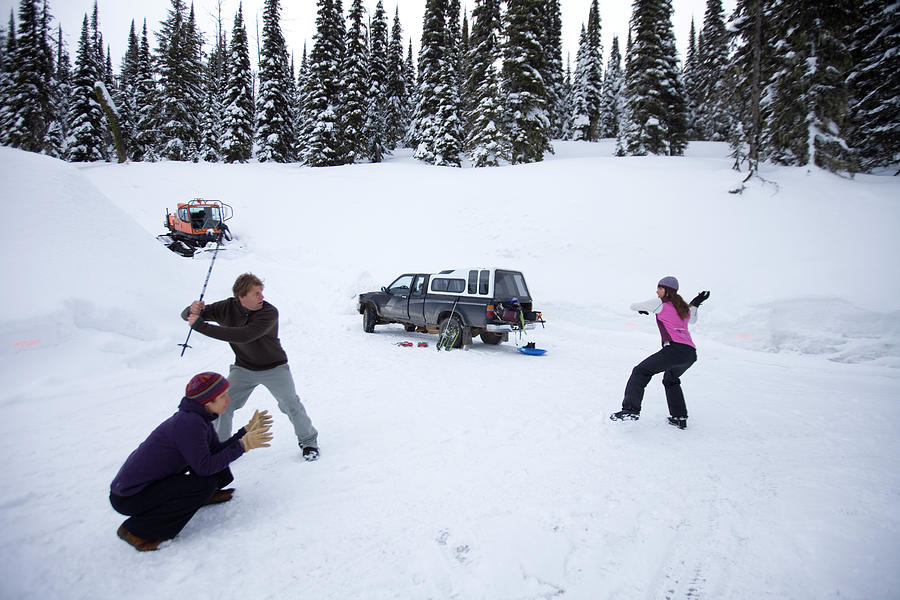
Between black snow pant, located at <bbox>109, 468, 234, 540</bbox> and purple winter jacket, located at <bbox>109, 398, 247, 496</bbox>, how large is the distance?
0.17ft

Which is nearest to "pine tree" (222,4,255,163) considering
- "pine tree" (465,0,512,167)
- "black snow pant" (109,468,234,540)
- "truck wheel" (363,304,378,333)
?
"pine tree" (465,0,512,167)

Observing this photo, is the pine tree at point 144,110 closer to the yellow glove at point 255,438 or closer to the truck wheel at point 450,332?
the truck wheel at point 450,332

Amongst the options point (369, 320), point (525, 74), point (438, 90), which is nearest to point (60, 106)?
point (438, 90)

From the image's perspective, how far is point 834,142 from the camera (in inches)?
738

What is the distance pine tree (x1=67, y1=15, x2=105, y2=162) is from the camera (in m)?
39.2

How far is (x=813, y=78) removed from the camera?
720 inches

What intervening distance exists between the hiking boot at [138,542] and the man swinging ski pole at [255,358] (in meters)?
1.27

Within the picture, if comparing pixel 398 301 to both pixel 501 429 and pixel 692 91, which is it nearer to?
pixel 501 429

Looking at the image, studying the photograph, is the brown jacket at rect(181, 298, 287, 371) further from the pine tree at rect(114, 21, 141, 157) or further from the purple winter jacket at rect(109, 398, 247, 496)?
the pine tree at rect(114, 21, 141, 157)

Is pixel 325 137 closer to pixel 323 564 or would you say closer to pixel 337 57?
pixel 337 57

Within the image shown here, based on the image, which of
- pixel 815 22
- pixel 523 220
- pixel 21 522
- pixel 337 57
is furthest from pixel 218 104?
pixel 21 522

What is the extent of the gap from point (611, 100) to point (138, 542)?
213 ft

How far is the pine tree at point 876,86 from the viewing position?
61.6 feet

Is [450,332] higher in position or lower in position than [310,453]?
higher
